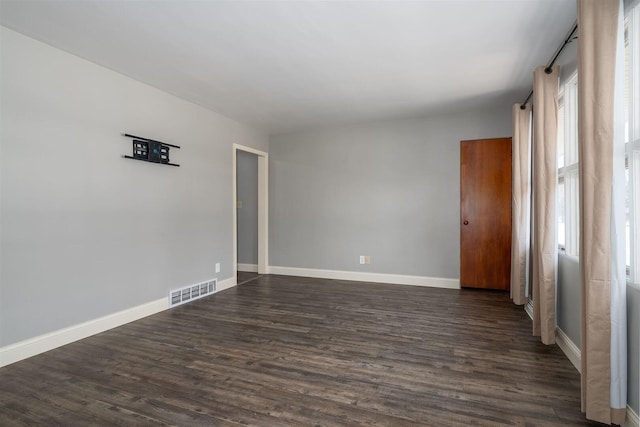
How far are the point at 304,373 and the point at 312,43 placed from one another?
256 centimetres

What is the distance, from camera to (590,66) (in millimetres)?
1684

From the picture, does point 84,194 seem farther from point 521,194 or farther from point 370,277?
point 521,194

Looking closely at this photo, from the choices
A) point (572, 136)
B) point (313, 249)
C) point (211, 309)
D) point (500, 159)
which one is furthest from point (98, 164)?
point (500, 159)

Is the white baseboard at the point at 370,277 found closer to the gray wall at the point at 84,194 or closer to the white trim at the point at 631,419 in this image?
the gray wall at the point at 84,194

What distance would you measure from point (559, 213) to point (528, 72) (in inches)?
57.0

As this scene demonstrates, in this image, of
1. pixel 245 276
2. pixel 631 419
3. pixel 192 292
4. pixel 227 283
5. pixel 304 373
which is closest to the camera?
pixel 631 419

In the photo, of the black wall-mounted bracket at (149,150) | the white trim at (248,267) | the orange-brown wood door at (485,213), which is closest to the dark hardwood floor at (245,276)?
the white trim at (248,267)

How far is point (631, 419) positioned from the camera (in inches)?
63.2

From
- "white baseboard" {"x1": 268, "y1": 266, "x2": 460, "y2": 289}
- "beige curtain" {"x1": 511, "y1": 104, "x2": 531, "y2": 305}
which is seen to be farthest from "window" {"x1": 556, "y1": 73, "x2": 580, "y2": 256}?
"white baseboard" {"x1": 268, "y1": 266, "x2": 460, "y2": 289}

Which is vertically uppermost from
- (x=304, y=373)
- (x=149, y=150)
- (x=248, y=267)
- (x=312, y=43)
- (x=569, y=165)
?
(x=312, y=43)

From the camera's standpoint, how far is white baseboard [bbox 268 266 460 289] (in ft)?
15.4

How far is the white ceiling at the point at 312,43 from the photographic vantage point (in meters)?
2.13

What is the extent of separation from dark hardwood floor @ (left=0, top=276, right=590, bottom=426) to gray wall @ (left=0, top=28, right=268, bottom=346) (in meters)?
0.45

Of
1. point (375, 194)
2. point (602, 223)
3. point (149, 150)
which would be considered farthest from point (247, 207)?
point (602, 223)
